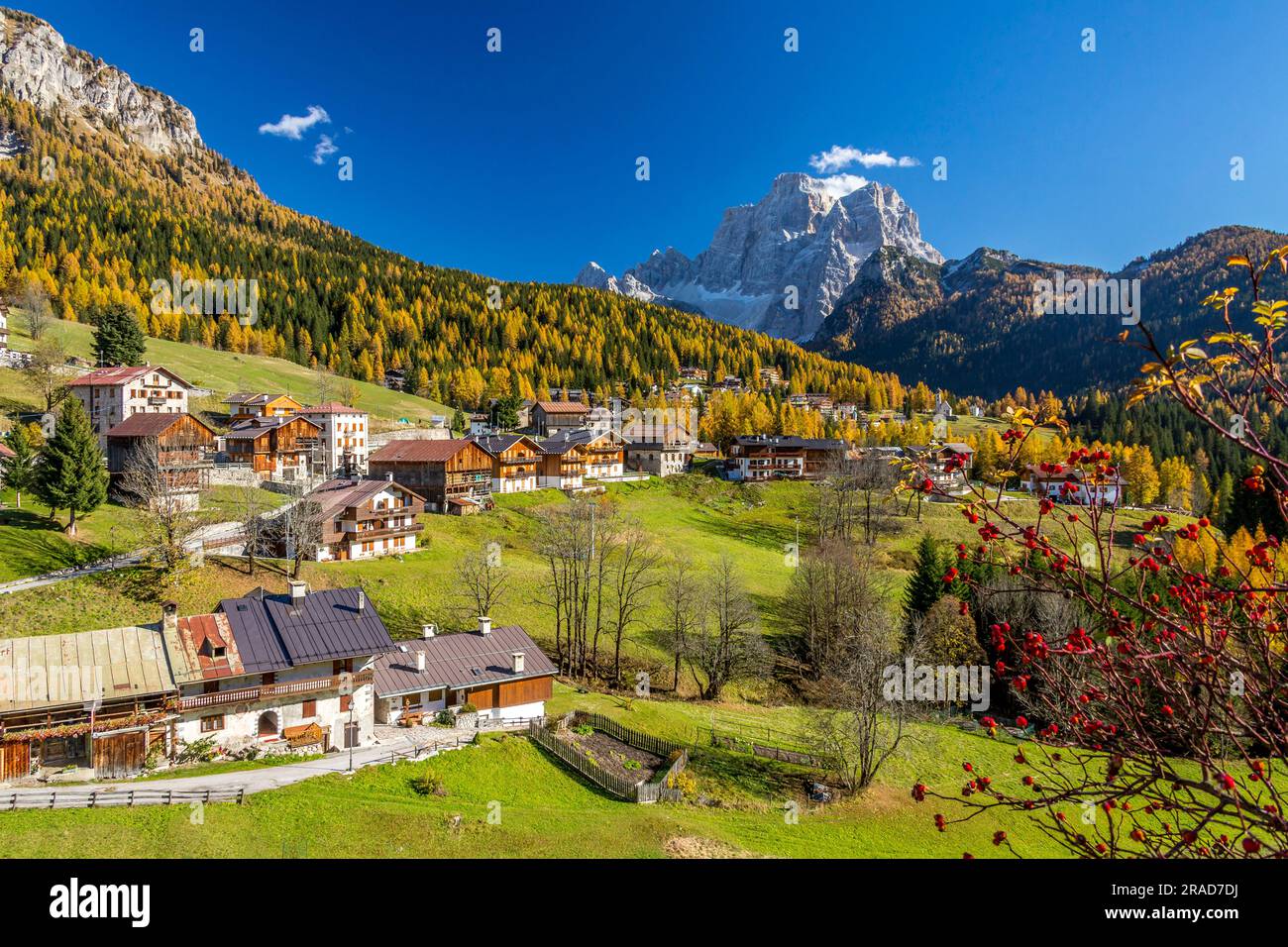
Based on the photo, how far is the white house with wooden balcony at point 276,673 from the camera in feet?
102

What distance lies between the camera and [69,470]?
48562mm

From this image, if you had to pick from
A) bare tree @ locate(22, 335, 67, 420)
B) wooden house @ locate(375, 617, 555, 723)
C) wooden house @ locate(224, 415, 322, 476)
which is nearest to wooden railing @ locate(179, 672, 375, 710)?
wooden house @ locate(375, 617, 555, 723)

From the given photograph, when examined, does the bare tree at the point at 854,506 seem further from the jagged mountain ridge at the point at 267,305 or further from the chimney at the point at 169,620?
the jagged mountain ridge at the point at 267,305

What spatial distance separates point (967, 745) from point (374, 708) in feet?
121

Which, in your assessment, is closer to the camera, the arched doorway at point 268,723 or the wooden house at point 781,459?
the arched doorway at point 268,723

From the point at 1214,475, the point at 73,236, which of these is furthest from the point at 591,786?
the point at 73,236

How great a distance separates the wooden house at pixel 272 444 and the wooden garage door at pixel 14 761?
2260 inches

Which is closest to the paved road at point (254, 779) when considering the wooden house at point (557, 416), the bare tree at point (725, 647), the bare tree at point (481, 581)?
the bare tree at point (481, 581)

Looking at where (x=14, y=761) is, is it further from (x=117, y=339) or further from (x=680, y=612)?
(x=117, y=339)

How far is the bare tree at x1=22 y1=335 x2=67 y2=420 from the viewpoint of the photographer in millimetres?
80438

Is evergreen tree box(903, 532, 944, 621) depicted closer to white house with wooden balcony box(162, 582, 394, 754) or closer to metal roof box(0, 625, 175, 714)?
white house with wooden balcony box(162, 582, 394, 754)

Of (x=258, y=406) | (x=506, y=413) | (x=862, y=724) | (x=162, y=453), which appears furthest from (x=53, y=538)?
(x=506, y=413)

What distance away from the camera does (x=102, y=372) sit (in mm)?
82062

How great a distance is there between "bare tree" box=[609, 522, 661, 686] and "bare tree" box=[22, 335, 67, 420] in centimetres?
6674
